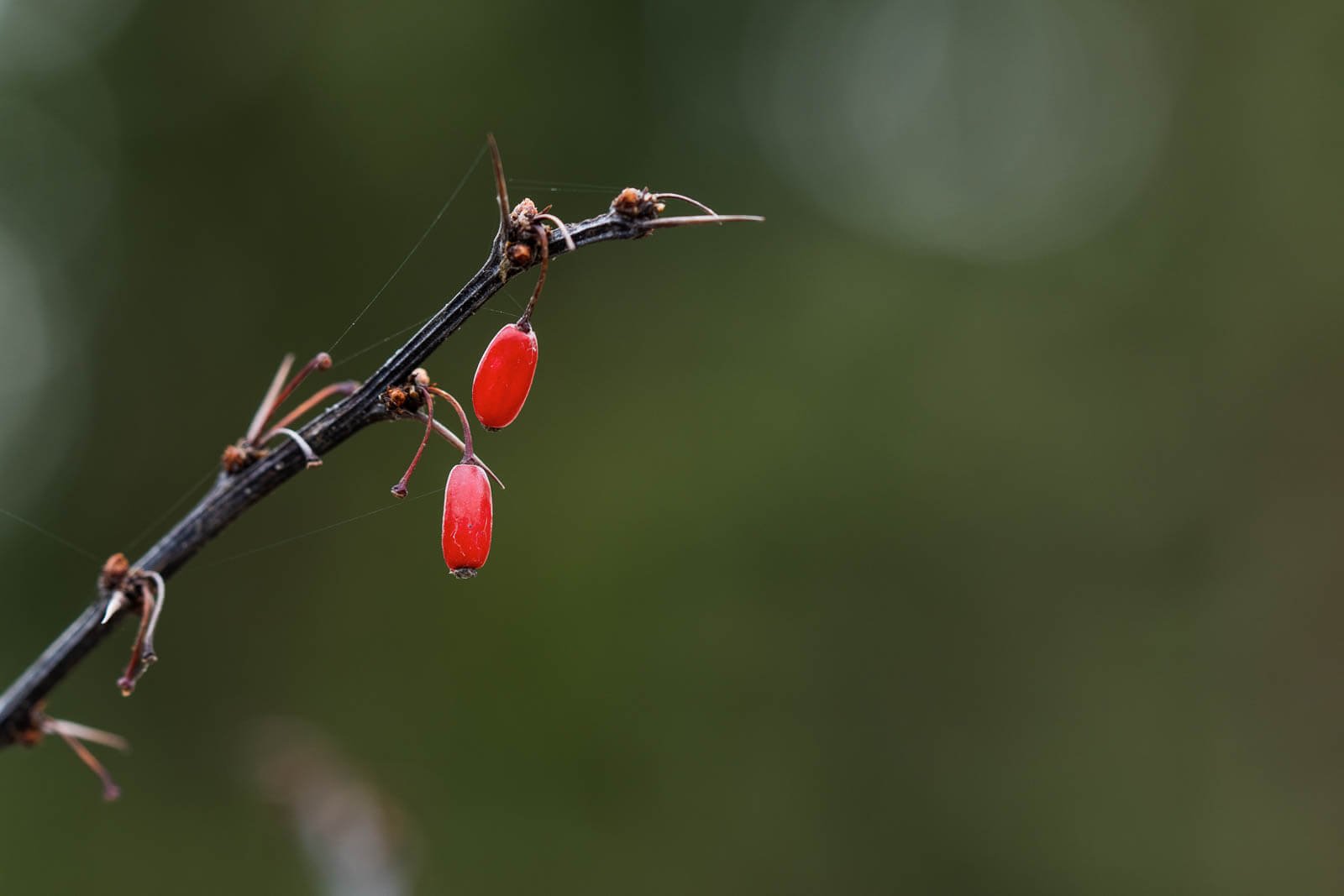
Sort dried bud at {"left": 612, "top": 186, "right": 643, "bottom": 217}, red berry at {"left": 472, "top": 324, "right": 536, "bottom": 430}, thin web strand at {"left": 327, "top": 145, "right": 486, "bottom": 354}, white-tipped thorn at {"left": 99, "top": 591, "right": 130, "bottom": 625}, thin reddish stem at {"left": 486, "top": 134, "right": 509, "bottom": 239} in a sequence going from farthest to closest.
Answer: thin web strand at {"left": 327, "top": 145, "right": 486, "bottom": 354} < red berry at {"left": 472, "top": 324, "right": 536, "bottom": 430} < white-tipped thorn at {"left": 99, "top": 591, "right": 130, "bottom": 625} < dried bud at {"left": 612, "top": 186, "right": 643, "bottom": 217} < thin reddish stem at {"left": 486, "top": 134, "right": 509, "bottom": 239}

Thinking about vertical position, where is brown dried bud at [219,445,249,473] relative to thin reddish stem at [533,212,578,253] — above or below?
below

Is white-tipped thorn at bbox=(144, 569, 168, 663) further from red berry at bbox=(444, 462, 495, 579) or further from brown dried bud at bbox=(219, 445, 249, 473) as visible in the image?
red berry at bbox=(444, 462, 495, 579)

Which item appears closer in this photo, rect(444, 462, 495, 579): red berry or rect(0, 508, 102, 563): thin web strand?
rect(444, 462, 495, 579): red berry

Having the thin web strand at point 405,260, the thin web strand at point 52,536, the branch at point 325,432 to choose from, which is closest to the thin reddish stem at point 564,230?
the branch at point 325,432

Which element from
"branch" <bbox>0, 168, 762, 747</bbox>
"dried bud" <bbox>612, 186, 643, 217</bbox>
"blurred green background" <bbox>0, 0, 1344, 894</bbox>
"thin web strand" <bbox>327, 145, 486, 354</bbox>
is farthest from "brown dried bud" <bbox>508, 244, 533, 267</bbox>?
"blurred green background" <bbox>0, 0, 1344, 894</bbox>

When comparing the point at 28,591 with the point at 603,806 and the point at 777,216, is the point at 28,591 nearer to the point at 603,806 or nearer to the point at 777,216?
the point at 603,806

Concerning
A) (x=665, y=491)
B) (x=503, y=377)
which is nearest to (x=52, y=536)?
(x=665, y=491)

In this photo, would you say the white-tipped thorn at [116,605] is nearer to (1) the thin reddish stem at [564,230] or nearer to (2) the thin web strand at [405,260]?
(2) the thin web strand at [405,260]

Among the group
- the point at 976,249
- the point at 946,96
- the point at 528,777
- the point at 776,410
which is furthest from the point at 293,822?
the point at 946,96
